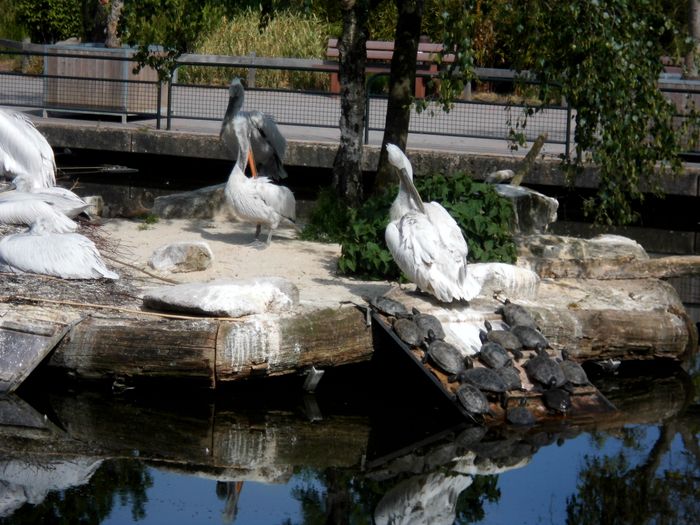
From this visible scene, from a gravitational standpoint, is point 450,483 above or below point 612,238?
below

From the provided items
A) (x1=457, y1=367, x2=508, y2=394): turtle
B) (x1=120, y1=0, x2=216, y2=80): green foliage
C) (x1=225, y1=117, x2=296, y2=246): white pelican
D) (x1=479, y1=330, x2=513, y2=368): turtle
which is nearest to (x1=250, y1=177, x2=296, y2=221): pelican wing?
(x1=225, y1=117, x2=296, y2=246): white pelican

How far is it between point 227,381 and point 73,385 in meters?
1.01

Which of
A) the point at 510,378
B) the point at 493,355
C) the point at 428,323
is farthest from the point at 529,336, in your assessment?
the point at 428,323

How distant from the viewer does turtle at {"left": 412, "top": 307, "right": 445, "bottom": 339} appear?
7336mm

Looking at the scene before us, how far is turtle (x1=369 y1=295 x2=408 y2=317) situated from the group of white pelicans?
0.25 metres

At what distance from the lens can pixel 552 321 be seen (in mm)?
8031

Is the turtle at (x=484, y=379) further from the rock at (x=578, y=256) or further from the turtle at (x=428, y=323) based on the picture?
the rock at (x=578, y=256)

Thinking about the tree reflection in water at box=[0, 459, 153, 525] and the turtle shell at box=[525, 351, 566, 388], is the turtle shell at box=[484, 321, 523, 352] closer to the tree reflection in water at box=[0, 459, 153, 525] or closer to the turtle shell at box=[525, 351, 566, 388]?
the turtle shell at box=[525, 351, 566, 388]

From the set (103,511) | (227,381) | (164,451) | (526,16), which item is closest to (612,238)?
(526,16)

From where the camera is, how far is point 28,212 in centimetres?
911

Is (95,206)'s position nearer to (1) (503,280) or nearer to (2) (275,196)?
(2) (275,196)

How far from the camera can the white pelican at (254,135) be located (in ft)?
33.9

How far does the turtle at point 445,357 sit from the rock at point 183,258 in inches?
84.9

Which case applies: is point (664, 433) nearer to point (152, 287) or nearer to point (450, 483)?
point (450, 483)
